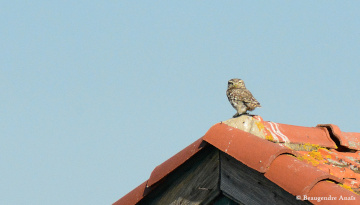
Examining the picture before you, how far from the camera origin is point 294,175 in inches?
167

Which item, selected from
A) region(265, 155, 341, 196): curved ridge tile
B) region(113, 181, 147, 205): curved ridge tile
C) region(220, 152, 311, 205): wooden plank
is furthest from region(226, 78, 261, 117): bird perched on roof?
region(265, 155, 341, 196): curved ridge tile

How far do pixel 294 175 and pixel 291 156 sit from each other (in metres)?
0.27

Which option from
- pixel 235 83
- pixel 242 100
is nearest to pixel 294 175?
pixel 242 100

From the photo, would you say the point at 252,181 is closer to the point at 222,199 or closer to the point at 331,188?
the point at 222,199

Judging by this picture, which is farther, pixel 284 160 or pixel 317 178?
pixel 284 160

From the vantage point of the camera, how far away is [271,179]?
4.33 m

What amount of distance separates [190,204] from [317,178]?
1.14 m

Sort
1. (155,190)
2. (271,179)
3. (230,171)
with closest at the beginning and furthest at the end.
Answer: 1. (271,179)
2. (230,171)
3. (155,190)

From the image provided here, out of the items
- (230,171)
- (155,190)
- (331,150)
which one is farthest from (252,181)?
(331,150)

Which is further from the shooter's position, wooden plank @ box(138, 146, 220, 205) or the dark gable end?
wooden plank @ box(138, 146, 220, 205)

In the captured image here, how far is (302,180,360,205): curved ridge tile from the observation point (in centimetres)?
387

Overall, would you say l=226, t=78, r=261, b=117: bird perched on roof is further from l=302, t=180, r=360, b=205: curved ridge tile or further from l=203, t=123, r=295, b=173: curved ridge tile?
l=302, t=180, r=360, b=205: curved ridge tile

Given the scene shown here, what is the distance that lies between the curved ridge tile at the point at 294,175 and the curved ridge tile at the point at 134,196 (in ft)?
3.79

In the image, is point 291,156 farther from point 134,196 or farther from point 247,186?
point 134,196
